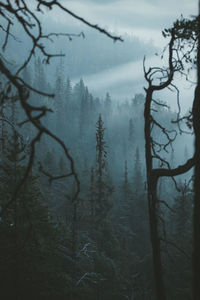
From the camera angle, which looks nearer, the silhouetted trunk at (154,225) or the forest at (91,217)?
the forest at (91,217)

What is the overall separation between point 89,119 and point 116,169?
26.9 m

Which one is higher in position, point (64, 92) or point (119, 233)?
point (64, 92)

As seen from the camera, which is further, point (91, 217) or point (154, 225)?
point (91, 217)

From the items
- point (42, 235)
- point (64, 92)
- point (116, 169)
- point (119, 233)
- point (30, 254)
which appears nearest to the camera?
point (30, 254)

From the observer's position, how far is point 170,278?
975 inches

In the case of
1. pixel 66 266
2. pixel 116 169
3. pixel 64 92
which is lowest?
pixel 66 266

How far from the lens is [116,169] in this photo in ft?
381

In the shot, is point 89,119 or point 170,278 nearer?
point 170,278

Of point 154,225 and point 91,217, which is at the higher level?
point 154,225

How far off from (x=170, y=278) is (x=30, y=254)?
50.4 ft

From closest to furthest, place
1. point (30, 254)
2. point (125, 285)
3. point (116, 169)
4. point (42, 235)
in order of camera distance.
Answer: point (30, 254)
point (42, 235)
point (125, 285)
point (116, 169)

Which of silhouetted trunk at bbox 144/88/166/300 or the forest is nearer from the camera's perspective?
the forest

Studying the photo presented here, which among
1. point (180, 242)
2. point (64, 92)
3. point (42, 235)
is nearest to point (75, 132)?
point (64, 92)

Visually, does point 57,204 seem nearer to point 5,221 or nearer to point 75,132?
point 5,221
